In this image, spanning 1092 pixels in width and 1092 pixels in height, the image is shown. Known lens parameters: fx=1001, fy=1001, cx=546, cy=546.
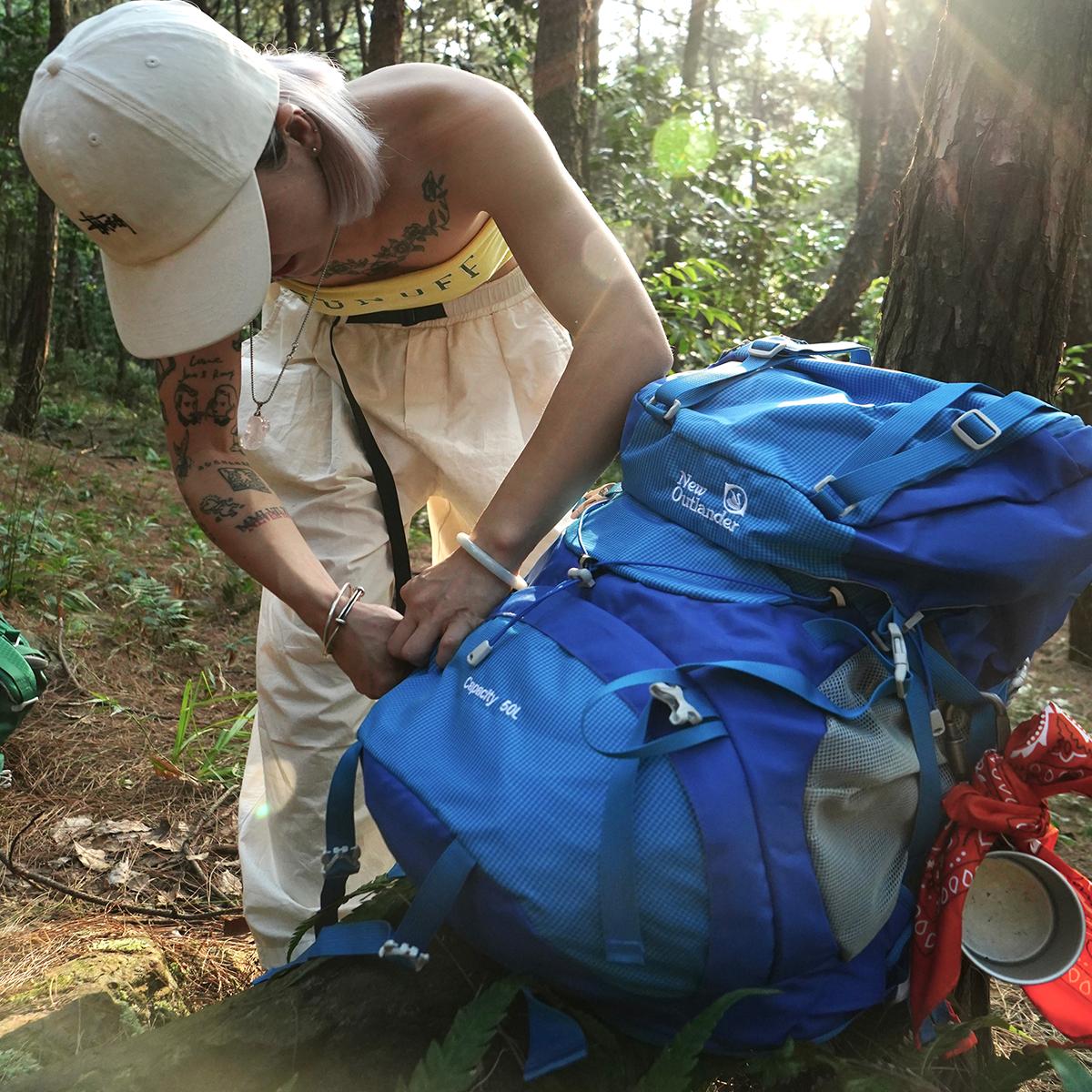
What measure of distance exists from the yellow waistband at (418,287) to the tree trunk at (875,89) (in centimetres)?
1190

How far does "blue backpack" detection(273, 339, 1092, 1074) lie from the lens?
1.09 metres

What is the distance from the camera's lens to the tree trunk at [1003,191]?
1949 millimetres

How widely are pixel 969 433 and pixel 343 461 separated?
1.36 metres

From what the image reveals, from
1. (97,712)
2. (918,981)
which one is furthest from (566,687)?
(97,712)

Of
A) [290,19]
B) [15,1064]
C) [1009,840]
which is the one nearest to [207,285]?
[15,1064]

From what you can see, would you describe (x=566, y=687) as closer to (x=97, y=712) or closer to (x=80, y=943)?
(x=80, y=943)

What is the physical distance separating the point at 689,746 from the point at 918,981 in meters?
0.48

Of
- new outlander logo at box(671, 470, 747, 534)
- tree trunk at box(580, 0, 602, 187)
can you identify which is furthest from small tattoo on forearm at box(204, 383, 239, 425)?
tree trunk at box(580, 0, 602, 187)

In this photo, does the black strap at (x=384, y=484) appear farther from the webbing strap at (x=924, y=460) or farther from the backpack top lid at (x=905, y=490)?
the webbing strap at (x=924, y=460)

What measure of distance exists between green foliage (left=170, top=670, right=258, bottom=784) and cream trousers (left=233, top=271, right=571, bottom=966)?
0.91 meters

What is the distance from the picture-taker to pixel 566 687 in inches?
48.3

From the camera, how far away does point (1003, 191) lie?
198cm

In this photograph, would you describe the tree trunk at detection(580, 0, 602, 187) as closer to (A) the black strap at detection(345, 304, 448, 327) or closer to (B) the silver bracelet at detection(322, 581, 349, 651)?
(A) the black strap at detection(345, 304, 448, 327)

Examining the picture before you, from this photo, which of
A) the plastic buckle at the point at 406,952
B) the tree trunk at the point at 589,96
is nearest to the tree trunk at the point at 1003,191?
the plastic buckle at the point at 406,952
